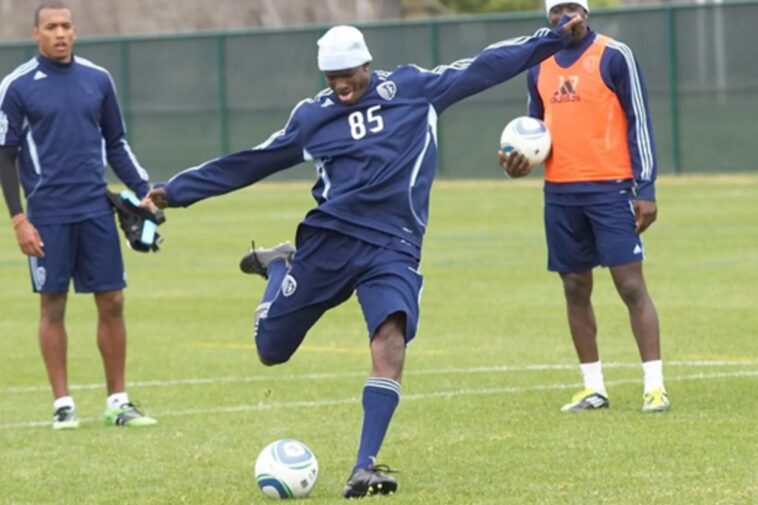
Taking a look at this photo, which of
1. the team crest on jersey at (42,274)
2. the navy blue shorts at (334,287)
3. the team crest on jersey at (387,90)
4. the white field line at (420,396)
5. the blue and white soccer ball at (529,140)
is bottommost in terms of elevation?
the white field line at (420,396)

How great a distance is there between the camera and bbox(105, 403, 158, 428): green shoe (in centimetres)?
1170

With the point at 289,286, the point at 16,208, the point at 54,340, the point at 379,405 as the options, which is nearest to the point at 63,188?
the point at 16,208

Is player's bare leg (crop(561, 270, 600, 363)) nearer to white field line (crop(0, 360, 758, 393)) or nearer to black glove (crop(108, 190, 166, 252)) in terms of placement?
white field line (crop(0, 360, 758, 393))

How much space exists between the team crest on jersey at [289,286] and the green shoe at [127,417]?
250cm

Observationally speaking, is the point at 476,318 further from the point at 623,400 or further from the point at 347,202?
the point at 347,202

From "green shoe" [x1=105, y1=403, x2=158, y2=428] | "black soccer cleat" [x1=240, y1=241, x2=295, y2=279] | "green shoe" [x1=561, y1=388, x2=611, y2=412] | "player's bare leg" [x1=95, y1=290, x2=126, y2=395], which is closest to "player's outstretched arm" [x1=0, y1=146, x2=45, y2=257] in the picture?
"player's bare leg" [x1=95, y1=290, x2=126, y2=395]

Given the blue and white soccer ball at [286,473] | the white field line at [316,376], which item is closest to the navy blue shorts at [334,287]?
the blue and white soccer ball at [286,473]

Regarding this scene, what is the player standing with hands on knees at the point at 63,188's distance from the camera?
11789mm

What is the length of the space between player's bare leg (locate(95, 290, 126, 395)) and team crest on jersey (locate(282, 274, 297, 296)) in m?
2.72

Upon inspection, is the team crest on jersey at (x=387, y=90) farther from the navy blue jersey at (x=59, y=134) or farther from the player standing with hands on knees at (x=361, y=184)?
the navy blue jersey at (x=59, y=134)

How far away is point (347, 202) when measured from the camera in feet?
30.5

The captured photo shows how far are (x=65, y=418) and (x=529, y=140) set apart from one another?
331cm

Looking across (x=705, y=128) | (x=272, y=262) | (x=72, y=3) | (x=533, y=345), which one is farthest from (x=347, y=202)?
(x=72, y=3)

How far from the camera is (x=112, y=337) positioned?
1204 cm
